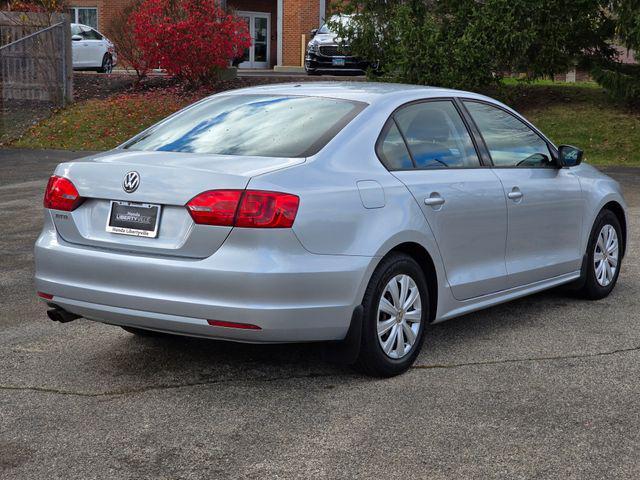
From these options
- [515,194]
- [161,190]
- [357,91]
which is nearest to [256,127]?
[357,91]

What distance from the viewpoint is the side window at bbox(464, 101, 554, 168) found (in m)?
6.67

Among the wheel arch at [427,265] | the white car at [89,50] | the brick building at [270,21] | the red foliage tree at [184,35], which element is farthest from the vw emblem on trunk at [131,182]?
the brick building at [270,21]

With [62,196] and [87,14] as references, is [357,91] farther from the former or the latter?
[87,14]

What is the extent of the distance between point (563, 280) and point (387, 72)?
15447 millimetres

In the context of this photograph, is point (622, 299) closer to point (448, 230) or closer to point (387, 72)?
point (448, 230)

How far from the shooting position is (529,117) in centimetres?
2177

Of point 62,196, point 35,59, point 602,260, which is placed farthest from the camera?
point 35,59

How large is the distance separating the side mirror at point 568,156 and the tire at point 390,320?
197 centimetres

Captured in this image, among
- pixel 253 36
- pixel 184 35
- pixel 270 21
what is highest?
pixel 270 21

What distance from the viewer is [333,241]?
513 cm

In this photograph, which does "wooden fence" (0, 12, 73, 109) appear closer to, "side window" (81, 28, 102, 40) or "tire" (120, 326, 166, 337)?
"side window" (81, 28, 102, 40)

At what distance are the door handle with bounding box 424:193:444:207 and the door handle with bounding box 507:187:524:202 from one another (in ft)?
2.61

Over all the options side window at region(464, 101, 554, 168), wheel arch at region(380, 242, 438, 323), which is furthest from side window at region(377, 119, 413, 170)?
side window at region(464, 101, 554, 168)

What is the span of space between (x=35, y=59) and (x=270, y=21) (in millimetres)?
24351
